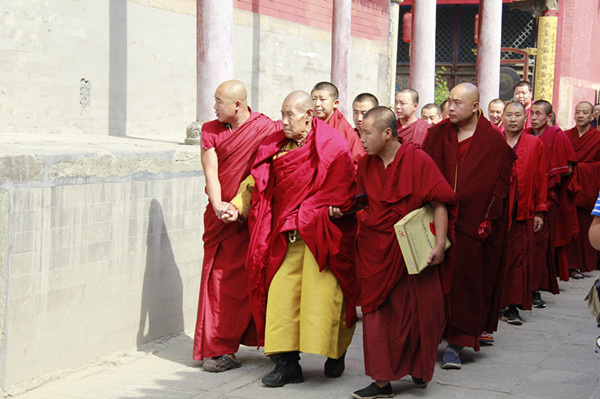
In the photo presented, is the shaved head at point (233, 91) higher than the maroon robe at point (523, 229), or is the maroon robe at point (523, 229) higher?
the shaved head at point (233, 91)

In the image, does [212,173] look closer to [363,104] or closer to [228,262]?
[228,262]

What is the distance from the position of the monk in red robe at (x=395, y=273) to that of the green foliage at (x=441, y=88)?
50.7ft

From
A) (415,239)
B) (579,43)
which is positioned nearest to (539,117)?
(415,239)

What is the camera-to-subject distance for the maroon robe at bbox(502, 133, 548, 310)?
21.8 ft

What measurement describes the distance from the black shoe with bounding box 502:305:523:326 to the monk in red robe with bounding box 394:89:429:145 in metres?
1.51

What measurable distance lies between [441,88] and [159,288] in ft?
50.8

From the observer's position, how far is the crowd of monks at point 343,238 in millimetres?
4766

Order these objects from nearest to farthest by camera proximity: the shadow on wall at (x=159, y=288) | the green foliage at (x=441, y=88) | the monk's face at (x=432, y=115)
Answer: the shadow on wall at (x=159, y=288), the monk's face at (x=432, y=115), the green foliage at (x=441, y=88)

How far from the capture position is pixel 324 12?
13.7m

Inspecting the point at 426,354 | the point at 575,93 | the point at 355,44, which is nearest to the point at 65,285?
the point at 426,354

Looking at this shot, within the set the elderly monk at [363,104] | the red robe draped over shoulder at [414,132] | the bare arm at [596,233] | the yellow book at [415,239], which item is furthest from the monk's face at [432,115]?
the bare arm at [596,233]

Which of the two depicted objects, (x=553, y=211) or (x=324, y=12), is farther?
(x=324, y=12)

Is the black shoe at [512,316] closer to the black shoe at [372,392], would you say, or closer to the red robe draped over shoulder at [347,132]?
the red robe draped over shoulder at [347,132]

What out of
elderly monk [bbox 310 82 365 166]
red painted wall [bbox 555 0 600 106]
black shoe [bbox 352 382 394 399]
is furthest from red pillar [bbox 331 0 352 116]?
red painted wall [bbox 555 0 600 106]
